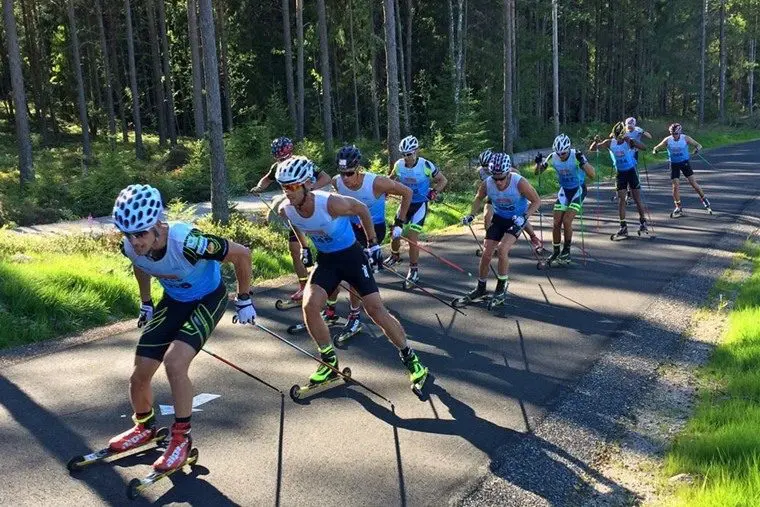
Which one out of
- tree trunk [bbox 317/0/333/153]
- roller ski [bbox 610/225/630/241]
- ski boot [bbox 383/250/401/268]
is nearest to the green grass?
ski boot [bbox 383/250/401/268]

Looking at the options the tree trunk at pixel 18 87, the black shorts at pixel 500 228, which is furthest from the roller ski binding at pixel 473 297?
the tree trunk at pixel 18 87

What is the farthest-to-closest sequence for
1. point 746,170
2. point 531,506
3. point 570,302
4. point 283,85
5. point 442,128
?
point 283,85, point 442,128, point 746,170, point 570,302, point 531,506

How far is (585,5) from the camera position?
49.6m

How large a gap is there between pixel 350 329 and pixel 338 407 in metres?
2.07

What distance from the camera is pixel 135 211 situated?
13.8 ft

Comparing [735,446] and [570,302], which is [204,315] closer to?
[735,446]

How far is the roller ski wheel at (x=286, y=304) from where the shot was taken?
29.0 ft

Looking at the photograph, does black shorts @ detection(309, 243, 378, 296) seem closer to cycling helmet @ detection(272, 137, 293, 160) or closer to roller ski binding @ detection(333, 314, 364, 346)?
roller ski binding @ detection(333, 314, 364, 346)

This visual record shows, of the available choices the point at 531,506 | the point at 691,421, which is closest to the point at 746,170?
the point at 691,421

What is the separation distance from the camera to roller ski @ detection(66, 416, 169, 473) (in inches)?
178

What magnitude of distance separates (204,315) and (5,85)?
167ft

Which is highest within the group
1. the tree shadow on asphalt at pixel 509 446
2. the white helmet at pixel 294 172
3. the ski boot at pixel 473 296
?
the white helmet at pixel 294 172

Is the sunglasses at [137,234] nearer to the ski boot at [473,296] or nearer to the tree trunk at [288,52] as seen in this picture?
the ski boot at [473,296]

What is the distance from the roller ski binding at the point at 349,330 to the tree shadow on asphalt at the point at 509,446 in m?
1.59
